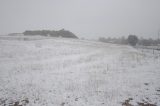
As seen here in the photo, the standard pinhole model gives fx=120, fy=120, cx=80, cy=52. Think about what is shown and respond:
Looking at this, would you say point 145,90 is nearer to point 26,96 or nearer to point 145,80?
point 145,80

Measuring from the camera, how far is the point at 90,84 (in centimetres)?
1070

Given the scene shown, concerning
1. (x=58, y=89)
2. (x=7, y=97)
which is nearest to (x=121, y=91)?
(x=58, y=89)

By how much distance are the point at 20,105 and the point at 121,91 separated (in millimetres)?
7298

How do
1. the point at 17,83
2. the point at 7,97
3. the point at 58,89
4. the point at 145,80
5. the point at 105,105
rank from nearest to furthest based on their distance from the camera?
the point at 105,105 < the point at 7,97 < the point at 58,89 < the point at 17,83 < the point at 145,80

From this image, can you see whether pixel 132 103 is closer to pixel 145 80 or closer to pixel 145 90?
pixel 145 90

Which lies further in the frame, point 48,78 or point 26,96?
point 48,78

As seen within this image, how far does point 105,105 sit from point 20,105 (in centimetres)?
548

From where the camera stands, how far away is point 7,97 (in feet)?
28.0

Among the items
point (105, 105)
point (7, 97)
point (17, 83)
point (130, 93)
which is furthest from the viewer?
point (17, 83)

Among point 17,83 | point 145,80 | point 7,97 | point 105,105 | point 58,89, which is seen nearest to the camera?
point 105,105

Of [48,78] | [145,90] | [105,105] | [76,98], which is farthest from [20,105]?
[145,90]

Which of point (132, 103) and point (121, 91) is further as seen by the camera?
point (121, 91)

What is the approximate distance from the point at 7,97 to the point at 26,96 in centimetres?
129

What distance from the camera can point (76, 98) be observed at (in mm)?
8562
